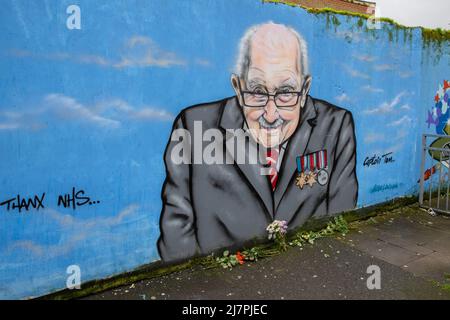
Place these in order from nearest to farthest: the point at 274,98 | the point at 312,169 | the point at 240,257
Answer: the point at 240,257
the point at 274,98
the point at 312,169

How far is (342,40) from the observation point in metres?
5.17

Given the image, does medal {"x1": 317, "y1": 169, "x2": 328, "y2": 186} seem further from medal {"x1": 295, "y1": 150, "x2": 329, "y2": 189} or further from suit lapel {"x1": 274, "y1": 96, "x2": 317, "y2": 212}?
suit lapel {"x1": 274, "y1": 96, "x2": 317, "y2": 212}

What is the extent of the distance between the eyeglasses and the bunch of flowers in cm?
142

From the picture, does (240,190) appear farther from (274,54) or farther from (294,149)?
(274,54)

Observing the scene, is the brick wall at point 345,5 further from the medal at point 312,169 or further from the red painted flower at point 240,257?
the red painted flower at point 240,257

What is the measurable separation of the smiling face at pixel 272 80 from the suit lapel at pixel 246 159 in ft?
0.31

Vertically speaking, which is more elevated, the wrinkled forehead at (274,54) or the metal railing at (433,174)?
the wrinkled forehead at (274,54)

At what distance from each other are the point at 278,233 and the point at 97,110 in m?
2.59

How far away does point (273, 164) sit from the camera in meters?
4.68

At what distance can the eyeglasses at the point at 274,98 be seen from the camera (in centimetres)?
435
